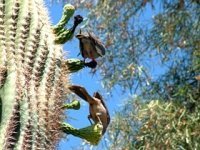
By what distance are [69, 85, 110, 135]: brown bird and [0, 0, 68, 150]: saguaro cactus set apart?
0.35ft

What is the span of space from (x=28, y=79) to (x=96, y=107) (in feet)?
0.70

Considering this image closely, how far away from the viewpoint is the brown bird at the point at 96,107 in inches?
54.9

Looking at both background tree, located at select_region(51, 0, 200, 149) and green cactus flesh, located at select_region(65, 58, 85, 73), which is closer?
green cactus flesh, located at select_region(65, 58, 85, 73)

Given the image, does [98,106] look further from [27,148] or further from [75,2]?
[75,2]

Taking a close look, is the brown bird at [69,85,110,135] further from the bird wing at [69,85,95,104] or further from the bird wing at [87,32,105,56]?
the bird wing at [87,32,105,56]

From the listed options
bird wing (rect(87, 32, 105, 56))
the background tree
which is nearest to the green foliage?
the background tree

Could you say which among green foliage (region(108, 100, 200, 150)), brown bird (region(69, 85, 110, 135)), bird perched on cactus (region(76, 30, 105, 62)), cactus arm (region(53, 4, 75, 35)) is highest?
green foliage (region(108, 100, 200, 150))

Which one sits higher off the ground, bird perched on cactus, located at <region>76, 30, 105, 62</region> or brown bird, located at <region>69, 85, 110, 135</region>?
bird perched on cactus, located at <region>76, 30, 105, 62</region>

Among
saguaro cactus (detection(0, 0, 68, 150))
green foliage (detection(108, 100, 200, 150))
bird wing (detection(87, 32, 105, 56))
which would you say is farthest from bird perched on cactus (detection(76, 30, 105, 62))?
green foliage (detection(108, 100, 200, 150))

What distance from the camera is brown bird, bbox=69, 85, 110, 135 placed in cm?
139

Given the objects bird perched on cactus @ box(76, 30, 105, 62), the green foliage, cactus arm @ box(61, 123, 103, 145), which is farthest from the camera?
the green foliage

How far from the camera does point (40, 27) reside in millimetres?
1317

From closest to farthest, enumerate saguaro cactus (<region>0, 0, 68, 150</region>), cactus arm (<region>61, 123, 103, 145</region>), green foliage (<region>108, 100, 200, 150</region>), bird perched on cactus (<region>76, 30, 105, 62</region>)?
1. saguaro cactus (<region>0, 0, 68, 150</region>)
2. cactus arm (<region>61, 123, 103, 145</region>)
3. bird perched on cactus (<region>76, 30, 105, 62</region>)
4. green foliage (<region>108, 100, 200, 150</region>)

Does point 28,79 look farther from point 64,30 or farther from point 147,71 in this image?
point 147,71
